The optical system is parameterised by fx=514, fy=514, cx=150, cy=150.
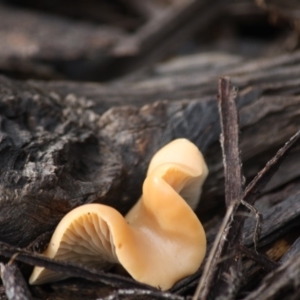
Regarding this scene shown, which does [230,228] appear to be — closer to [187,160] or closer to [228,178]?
[228,178]

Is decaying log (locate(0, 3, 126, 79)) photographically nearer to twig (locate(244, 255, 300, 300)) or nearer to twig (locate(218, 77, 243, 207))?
twig (locate(218, 77, 243, 207))

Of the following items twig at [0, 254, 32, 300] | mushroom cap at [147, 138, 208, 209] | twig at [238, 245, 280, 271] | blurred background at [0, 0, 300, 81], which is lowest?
twig at [238, 245, 280, 271]

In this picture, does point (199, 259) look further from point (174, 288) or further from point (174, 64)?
point (174, 64)

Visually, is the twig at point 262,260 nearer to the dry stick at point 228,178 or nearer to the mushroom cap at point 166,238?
the dry stick at point 228,178

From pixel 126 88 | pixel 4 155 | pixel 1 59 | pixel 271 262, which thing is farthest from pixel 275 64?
pixel 1 59

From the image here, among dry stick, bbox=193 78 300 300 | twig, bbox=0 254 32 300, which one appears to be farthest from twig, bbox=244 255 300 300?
twig, bbox=0 254 32 300

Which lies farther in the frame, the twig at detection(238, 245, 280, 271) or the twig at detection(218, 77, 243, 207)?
the twig at detection(218, 77, 243, 207)

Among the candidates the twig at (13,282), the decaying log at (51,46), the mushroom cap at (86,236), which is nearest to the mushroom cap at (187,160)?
the mushroom cap at (86,236)
